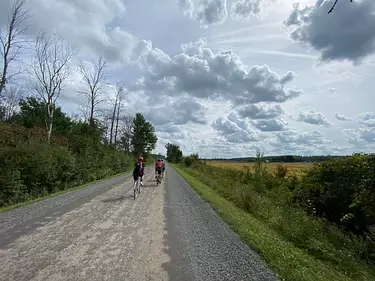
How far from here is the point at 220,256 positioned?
244 inches

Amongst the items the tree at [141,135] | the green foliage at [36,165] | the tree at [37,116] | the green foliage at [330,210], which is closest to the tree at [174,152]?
the tree at [141,135]

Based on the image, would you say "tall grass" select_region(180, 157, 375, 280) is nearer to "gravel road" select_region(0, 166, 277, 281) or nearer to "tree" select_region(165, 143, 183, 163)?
"gravel road" select_region(0, 166, 277, 281)

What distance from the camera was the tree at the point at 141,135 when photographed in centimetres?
8569

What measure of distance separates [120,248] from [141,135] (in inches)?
3246

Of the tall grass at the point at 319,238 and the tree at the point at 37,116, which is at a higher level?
the tree at the point at 37,116

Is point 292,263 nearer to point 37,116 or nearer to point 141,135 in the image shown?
point 37,116

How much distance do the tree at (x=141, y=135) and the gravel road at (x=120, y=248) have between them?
7552cm

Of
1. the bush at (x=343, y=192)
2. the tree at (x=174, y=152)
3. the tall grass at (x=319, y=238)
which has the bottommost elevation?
the tall grass at (x=319, y=238)

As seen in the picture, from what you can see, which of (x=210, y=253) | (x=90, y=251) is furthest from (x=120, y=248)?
(x=210, y=253)

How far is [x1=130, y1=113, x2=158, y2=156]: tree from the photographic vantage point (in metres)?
85.7

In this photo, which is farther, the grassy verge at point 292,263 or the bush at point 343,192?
the bush at point 343,192

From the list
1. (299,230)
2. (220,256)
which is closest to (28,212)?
(220,256)

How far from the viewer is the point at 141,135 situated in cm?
8775

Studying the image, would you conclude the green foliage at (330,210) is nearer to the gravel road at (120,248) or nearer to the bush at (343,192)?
the bush at (343,192)
